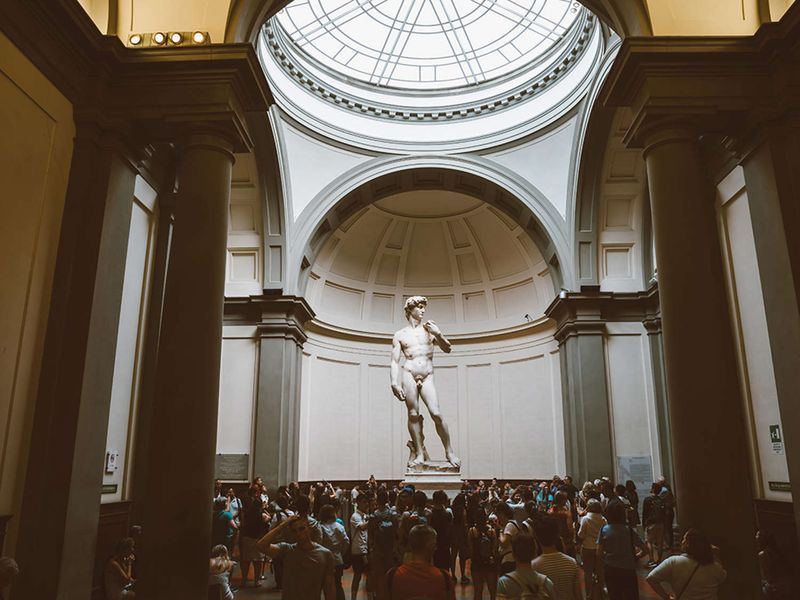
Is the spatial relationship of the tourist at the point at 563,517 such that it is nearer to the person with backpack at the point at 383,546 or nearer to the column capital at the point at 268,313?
the person with backpack at the point at 383,546

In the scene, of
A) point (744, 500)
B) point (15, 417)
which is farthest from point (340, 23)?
point (744, 500)

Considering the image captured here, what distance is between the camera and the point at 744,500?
567 cm

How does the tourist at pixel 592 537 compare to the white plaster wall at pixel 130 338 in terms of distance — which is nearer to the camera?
the tourist at pixel 592 537

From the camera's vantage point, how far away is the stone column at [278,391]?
1513 centimetres

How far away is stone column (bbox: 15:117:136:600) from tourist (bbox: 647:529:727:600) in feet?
16.8

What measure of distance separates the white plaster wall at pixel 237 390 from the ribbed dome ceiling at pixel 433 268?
3475mm

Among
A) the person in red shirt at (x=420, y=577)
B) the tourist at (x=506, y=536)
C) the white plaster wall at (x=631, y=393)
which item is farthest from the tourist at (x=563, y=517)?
the white plaster wall at (x=631, y=393)

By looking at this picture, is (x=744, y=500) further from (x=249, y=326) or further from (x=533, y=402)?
(x=533, y=402)

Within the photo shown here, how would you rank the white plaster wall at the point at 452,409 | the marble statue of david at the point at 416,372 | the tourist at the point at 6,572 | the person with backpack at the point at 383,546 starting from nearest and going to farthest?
the tourist at the point at 6,572 → the person with backpack at the point at 383,546 → the marble statue of david at the point at 416,372 → the white plaster wall at the point at 452,409

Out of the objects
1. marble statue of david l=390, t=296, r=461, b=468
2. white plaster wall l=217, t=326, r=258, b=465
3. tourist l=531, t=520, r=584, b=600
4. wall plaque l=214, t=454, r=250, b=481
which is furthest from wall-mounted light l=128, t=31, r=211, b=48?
wall plaque l=214, t=454, r=250, b=481

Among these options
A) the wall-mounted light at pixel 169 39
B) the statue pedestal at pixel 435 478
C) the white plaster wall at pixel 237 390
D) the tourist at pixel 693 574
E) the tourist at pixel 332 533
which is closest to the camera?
the tourist at pixel 693 574

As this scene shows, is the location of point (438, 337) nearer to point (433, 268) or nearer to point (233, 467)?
point (233, 467)

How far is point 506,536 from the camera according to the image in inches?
216

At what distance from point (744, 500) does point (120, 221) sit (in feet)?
22.3
